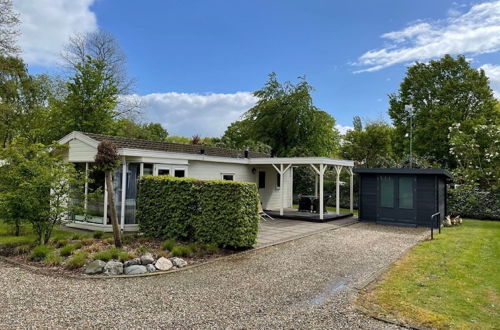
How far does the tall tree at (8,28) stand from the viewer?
51.3ft

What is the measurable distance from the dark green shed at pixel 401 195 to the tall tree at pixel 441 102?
10837 millimetres

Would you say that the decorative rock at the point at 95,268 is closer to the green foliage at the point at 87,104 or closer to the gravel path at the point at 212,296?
the gravel path at the point at 212,296

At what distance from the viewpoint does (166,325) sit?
3.92m

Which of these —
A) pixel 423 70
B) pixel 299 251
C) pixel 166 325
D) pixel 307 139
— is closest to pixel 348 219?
pixel 299 251

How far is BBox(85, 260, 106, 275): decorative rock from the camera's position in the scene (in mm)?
6082

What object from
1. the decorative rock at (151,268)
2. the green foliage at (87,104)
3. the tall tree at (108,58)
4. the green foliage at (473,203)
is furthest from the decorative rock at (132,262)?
the tall tree at (108,58)

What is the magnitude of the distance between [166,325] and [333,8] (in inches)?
571

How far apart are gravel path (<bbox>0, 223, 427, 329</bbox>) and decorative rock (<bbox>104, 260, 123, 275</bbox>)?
41 cm

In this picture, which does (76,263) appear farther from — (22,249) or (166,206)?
(166,206)

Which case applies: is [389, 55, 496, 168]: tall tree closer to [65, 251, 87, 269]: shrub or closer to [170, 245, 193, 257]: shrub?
[170, 245, 193, 257]: shrub

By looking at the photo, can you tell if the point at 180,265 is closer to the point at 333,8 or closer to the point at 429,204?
the point at 429,204

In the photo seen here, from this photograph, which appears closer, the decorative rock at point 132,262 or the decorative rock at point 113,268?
the decorative rock at point 113,268

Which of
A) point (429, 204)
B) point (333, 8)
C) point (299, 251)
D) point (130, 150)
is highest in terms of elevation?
point (333, 8)

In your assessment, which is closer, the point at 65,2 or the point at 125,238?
the point at 125,238
